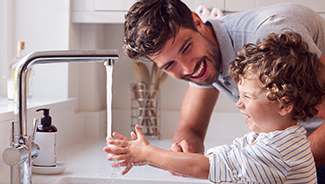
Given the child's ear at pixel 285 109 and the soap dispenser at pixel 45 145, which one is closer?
the child's ear at pixel 285 109

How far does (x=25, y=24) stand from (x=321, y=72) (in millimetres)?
1167

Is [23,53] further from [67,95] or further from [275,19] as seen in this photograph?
[275,19]

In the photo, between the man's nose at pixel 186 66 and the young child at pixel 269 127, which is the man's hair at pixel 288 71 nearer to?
the young child at pixel 269 127

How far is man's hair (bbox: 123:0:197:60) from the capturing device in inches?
34.7

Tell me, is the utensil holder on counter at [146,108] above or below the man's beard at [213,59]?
below

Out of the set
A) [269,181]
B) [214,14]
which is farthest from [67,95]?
[269,181]

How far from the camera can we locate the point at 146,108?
1564 millimetres

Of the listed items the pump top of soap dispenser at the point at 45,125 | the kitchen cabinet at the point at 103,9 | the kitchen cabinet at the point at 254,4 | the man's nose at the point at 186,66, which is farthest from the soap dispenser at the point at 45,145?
the kitchen cabinet at the point at 254,4

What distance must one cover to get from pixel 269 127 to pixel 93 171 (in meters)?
0.55

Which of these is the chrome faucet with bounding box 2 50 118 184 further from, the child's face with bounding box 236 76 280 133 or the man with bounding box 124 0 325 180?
the child's face with bounding box 236 76 280 133

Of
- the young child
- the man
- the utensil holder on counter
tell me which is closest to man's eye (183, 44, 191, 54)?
the man

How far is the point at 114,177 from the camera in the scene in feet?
3.26

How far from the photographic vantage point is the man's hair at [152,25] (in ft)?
2.89

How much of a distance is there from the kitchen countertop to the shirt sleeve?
0.24m
